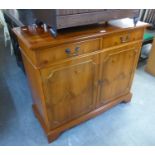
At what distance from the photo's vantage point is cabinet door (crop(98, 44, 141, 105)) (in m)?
1.31

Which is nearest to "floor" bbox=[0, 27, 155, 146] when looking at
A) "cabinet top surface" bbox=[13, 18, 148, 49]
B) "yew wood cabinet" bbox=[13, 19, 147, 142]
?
"yew wood cabinet" bbox=[13, 19, 147, 142]

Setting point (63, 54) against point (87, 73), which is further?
point (87, 73)

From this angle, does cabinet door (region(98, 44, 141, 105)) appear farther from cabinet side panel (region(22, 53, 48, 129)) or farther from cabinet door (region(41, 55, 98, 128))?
cabinet side panel (region(22, 53, 48, 129))

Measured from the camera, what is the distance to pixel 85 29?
44.2 inches

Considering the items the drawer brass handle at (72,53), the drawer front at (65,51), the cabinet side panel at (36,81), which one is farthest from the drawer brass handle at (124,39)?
the cabinet side panel at (36,81)

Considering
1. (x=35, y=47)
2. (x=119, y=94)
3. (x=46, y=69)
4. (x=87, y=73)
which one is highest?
(x=35, y=47)

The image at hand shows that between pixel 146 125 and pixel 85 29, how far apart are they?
1118 mm

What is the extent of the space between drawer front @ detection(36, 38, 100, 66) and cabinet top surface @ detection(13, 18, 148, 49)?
47 millimetres

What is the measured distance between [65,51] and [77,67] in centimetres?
A: 18

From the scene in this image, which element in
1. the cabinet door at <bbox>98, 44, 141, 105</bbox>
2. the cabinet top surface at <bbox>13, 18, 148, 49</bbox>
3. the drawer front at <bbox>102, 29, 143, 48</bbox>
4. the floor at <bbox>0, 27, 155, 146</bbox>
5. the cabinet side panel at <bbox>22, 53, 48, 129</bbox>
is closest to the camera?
the cabinet top surface at <bbox>13, 18, 148, 49</bbox>

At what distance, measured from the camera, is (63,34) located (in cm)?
104
